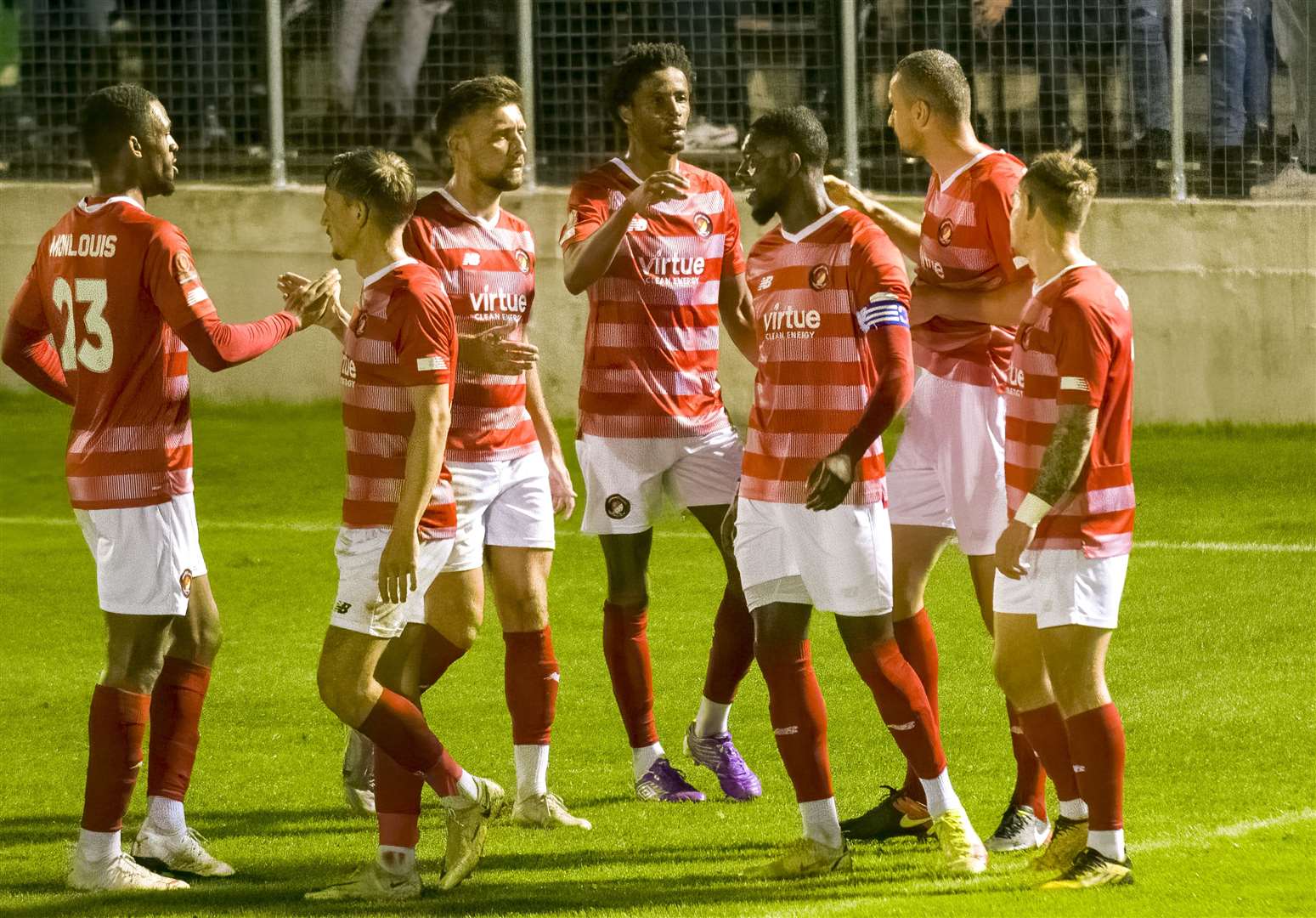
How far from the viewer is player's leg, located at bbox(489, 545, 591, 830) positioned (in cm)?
571

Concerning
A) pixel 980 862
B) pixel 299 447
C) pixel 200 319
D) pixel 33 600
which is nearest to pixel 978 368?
pixel 980 862

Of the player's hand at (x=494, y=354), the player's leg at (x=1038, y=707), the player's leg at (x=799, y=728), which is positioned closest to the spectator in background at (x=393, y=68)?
the player's hand at (x=494, y=354)

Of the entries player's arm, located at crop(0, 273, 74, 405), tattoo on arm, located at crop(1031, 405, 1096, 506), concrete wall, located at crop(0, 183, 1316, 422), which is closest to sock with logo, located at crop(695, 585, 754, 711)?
tattoo on arm, located at crop(1031, 405, 1096, 506)

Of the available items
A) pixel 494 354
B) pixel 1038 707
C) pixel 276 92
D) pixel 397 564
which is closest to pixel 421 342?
pixel 397 564

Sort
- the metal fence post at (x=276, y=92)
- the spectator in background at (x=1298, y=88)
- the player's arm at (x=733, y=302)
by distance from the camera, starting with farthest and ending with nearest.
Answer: the metal fence post at (x=276, y=92)
the spectator in background at (x=1298, y=88)
the player's arm at (x=733, y=302)

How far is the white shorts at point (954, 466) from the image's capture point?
5.54 meters

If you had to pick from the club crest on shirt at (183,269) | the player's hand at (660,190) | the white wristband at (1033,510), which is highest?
the player's hand at (660,190)

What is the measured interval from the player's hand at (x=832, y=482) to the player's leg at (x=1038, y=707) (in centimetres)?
48

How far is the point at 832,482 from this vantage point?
481 centimetres

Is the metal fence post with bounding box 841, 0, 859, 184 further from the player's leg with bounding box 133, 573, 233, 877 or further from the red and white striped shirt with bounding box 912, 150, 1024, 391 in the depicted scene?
the player's leg with bounding box 133, 573, 233, 877

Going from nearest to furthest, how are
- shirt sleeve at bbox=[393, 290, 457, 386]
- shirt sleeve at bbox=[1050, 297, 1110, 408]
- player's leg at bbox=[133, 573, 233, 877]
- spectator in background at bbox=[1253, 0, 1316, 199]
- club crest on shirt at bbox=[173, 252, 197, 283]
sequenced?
shirt sleeve at bbox=[1050, 297, 1110, 408]
shirt sleeve at bbox=[393, 290, 457, 386]
club crest on shirt at bbox=[173, 252, 197, 283]
player's leg at bbox=[133, 573, 233, 877]
spectator in background at bbox=[1253, 0, 1316, 199]

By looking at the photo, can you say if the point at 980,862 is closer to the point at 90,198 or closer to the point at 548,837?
the point at 548,837

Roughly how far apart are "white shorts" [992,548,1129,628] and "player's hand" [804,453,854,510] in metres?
0.47

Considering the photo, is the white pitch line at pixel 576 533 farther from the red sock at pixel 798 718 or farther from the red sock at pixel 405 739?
the red sock at pixel 405 739
